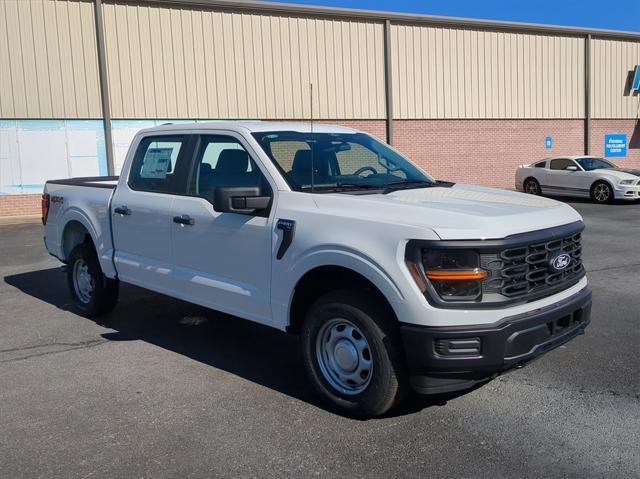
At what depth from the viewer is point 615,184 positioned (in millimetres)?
18391

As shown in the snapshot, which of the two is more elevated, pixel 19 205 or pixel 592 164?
pixel 592 164

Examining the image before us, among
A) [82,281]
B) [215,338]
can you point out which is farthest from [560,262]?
[82,281]

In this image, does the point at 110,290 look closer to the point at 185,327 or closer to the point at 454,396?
the point at 185,327

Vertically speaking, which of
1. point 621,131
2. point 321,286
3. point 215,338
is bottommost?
point 215,338

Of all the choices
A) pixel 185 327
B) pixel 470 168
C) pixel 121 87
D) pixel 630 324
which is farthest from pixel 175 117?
pixel 630 324

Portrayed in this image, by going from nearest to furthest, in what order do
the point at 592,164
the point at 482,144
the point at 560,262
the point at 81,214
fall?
the point at 560,262 < the point at 81,214 < the point at 592,164 < the point at 482,144

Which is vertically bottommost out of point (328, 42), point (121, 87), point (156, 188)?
point (156, 188)

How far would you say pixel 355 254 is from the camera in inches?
153

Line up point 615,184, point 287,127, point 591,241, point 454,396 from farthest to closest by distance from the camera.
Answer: point 615,184, point 591,241, point 287,127, point 454,396

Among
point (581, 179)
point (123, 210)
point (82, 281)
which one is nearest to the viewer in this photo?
point (123, 210)

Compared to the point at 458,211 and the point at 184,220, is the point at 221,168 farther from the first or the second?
the point at 458,211

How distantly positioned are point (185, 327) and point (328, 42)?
17.4 meters

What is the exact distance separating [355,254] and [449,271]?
1.95ft

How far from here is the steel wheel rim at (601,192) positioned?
61.3 ft
